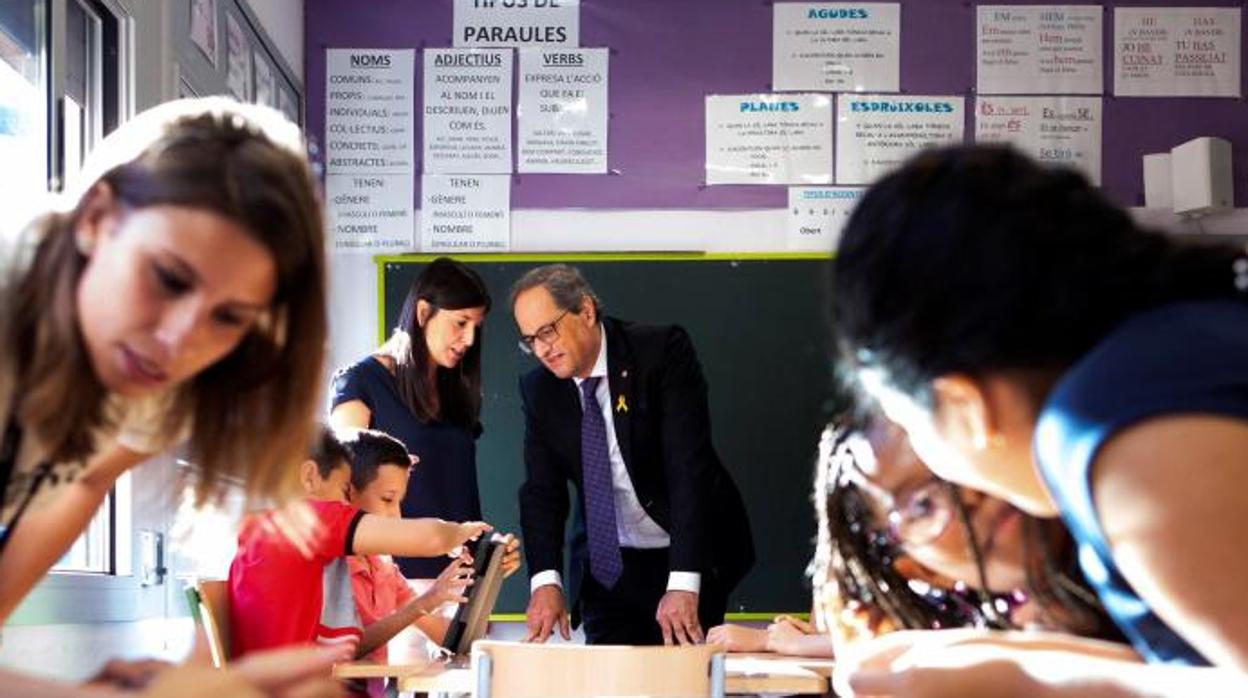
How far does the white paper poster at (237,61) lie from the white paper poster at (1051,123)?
250cm

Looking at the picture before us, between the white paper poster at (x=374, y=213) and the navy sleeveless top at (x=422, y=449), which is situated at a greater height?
the white paper poster at (x=374, y=213)

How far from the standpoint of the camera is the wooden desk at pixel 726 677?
308 centimetres

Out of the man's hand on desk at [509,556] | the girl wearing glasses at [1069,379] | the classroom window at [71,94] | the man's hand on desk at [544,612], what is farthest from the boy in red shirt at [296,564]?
the girl wearing glasses at [1069,379]

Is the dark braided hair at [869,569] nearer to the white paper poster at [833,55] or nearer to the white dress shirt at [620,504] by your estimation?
the white dress shirt at [620,504]

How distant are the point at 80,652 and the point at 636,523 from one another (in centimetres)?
152

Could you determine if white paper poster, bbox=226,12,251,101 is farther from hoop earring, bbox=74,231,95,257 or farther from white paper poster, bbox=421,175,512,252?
hoop earring, bbox=74,231,95,257

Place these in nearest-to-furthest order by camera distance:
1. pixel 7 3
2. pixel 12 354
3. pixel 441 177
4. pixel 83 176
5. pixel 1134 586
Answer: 1. pixel 1134 586
2. pixel 12 354
3. pixel 83 176
4. pixel 7 3
5. pixel 441 177

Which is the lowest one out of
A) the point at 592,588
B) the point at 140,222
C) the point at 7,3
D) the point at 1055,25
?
the point at 592,588

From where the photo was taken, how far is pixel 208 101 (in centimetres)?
141

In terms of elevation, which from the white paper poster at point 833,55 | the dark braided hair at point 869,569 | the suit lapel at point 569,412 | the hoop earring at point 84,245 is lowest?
the suit lapel at point 569,412

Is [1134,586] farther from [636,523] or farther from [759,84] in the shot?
[759,84]


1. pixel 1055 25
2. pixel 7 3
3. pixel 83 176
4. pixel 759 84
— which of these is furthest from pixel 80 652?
pixel 1055 25

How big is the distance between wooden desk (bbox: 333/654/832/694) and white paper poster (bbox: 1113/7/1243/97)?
316 cm

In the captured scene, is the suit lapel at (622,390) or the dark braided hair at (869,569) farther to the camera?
the suit lapel at (622,390)
